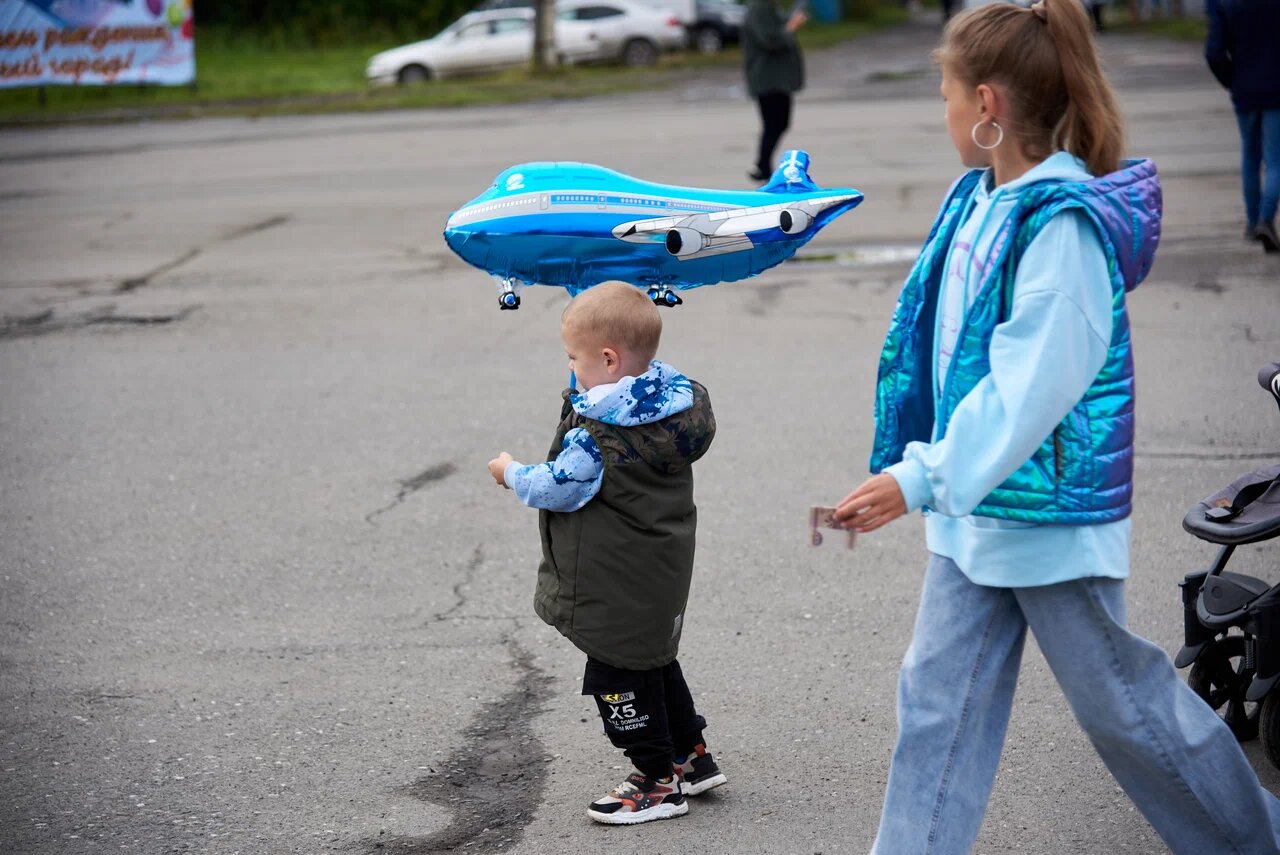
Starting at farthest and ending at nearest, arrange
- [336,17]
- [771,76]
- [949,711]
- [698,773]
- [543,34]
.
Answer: [336,17] < [543,34] < [771,76] < [698,773] < [949,711]

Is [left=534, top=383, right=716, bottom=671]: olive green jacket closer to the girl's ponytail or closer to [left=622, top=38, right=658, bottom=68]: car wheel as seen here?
the girl's ponytail

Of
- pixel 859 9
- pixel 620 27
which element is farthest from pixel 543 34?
pixel 859 9

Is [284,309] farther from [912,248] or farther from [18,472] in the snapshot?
[912,248]

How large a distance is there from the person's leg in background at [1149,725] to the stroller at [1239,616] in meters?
0.63

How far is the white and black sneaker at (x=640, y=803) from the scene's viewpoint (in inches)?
123

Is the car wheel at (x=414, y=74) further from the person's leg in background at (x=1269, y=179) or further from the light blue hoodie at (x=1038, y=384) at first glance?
the light blue hoodie at (x=1038, y=384)

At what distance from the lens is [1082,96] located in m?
2.33

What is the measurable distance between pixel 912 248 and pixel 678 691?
6.58 meters

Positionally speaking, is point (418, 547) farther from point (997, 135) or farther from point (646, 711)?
point (997, 135)

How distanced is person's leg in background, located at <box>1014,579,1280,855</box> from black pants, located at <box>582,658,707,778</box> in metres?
0.98

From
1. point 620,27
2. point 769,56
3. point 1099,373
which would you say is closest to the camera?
point 1099,373

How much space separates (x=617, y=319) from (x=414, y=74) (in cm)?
2357

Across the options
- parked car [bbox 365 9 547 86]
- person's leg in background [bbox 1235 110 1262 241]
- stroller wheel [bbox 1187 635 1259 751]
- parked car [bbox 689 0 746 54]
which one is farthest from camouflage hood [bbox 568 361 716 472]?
parked car [bbox 689 0 746 54]

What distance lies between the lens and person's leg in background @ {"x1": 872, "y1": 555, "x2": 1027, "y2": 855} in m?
2.46
